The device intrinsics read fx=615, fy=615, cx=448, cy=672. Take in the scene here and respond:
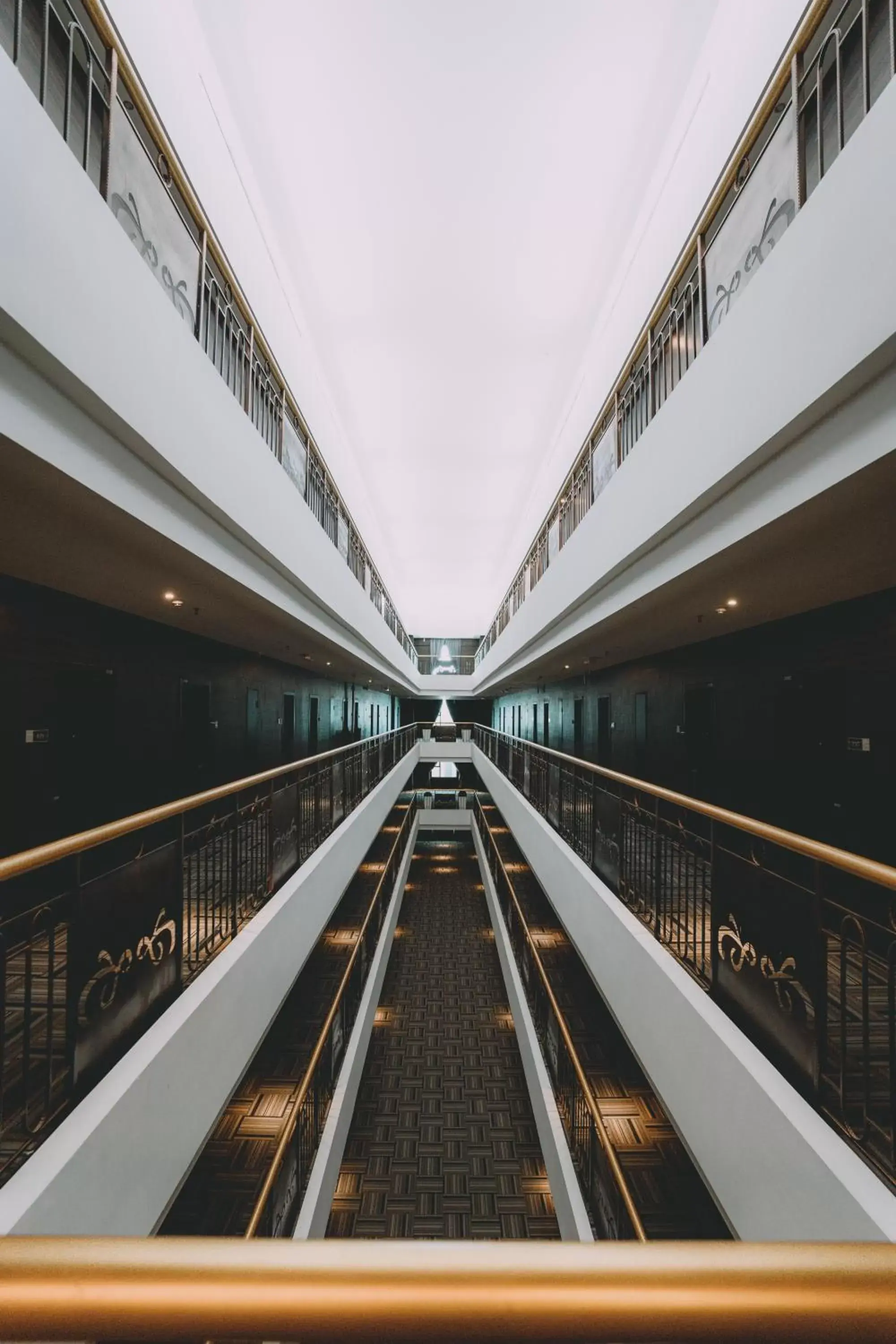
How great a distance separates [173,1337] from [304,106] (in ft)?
21.3

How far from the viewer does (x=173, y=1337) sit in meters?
0.55

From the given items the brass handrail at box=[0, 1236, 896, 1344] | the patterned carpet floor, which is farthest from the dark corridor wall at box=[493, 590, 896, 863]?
the brass handrail at box=[0, 1236, 896, 1344]

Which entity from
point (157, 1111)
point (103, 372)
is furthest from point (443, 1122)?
point (103, 372)

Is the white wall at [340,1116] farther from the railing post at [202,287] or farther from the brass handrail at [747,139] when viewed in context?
the brass handrail at [747,139]

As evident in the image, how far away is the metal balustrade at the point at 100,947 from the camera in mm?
2119

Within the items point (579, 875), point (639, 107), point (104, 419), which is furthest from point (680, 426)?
point (579, 875)

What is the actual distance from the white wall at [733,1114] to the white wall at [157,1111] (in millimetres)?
2065

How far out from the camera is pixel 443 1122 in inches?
302

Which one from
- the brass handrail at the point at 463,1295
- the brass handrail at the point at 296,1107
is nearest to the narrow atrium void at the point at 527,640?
the brass handrail at the point at 463,1295

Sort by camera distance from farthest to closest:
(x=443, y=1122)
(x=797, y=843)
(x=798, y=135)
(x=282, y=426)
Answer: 1. (x=443, y=1122)
2. (x=282, y=426)
3. (x=798, y=135)
4. (x=797, y=843)

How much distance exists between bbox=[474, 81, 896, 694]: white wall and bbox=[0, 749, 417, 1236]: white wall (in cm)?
322

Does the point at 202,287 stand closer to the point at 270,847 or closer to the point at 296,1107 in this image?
the point at 270,847

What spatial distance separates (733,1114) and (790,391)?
10.0 feet

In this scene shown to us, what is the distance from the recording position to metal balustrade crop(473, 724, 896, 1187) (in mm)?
2068
